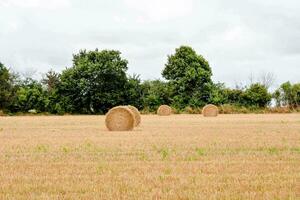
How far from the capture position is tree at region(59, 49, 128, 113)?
207 feet

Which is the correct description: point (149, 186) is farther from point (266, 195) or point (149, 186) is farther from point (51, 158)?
point (51, 158)

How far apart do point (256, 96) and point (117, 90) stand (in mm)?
16808

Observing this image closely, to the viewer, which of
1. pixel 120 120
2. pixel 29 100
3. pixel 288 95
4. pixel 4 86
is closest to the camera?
pixel 120 120

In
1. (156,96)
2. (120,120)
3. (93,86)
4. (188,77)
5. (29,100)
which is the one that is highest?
(188,77)

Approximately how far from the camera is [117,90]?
210 ft

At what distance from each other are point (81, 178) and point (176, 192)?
213 centimetres

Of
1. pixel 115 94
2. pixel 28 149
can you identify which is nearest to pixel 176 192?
pixel 28 149

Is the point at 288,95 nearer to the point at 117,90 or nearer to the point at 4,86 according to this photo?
the point at 117,90

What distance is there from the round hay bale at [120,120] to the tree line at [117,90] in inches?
1379

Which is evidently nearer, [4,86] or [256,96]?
[4,86]

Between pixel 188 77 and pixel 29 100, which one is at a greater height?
pixel 188 77

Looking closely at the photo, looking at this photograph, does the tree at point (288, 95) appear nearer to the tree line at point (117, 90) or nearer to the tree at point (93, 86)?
the tree line at point (117, 90)

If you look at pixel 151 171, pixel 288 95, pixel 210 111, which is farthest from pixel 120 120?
pixel 288 95

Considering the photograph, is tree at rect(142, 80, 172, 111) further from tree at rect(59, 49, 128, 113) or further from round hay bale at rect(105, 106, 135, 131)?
round hay bale at rect(105, 106, 135, 131)
